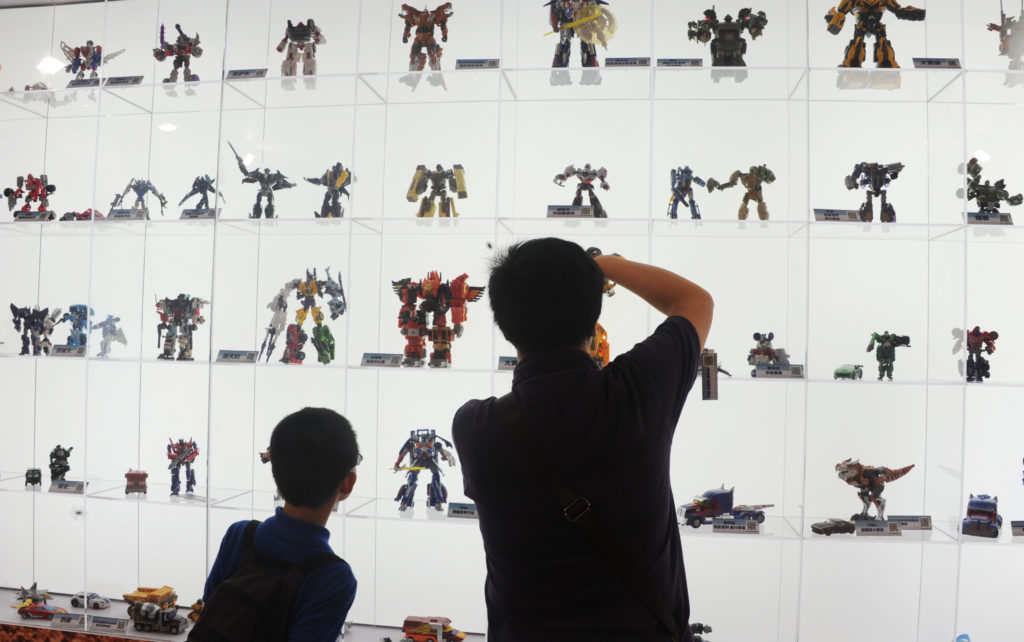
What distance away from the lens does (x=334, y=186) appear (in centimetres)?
342

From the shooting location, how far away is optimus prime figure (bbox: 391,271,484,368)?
3.24 m

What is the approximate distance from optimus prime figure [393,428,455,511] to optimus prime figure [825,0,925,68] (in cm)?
271

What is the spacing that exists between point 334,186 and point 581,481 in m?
2.66

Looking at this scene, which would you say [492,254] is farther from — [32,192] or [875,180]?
[32,192]

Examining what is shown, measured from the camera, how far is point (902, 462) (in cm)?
330

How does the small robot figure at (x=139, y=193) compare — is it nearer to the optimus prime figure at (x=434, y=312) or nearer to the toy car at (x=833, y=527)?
the optimus prime figure at (x=434, y=312)

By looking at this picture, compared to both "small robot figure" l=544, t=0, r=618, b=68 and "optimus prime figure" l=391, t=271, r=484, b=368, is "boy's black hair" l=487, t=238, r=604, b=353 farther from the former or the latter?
"small robot figure" l=544, t=0, r=618, b=68

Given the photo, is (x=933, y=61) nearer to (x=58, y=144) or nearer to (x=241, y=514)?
(x=241, y=514)

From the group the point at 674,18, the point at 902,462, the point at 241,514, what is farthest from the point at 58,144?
the point at 902,462

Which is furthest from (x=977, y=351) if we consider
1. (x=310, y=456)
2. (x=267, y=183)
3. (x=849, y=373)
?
(x=267, y=183)

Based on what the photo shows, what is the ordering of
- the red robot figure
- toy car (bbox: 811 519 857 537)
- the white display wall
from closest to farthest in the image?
1. toy car (bbox: 811 519 857 537)
2. the white display wall
3. the red robot figure

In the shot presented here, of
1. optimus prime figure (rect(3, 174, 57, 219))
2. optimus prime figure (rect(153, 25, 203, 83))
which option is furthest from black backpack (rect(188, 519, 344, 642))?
optimus prime figure (rect(3, 174, 57, 219))

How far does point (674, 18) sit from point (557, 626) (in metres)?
3.26

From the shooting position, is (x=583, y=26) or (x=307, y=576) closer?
(x=307, y=576)
